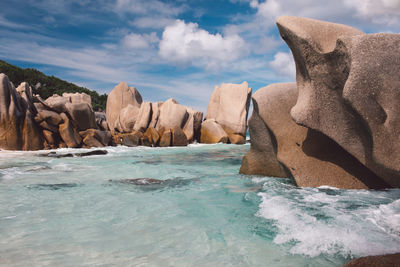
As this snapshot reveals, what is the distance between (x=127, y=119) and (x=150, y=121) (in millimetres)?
3637

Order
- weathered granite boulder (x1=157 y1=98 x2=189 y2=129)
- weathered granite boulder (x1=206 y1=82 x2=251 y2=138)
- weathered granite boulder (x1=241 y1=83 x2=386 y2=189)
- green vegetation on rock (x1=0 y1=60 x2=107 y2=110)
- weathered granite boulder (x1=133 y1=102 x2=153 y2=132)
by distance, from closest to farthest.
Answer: weathered granite boulder (x1=241 y1=83 x2=386 y2=189)
weathered granite boulder (x1=157 y1=98 x2=189 y2=129)
weathered granite boulder (x1=133 y1=102 x2=153 y2=132)
weathered granite boulder (x1=206 y1=82 x2=251 y2=138)
green vegetation on rock (x1=0 y1=60 x2=107 y2=110)

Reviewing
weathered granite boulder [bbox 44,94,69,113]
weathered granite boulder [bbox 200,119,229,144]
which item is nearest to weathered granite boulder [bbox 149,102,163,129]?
weathered granite boulder [bbox 200,119,229,144]

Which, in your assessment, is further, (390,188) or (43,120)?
(43,120)

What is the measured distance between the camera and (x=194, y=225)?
12.8 feet

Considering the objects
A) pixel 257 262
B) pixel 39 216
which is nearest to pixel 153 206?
pixel 39 216

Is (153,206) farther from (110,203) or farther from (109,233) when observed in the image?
(109,233)

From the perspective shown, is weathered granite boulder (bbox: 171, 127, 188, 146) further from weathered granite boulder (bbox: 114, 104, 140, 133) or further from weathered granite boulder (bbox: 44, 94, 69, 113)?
weathered granite boulder (bbox: 44, 94, 69, 113)

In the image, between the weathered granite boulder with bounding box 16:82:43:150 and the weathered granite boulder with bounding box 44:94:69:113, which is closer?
the weathered granite boulder with bounding box 16:82:43:150

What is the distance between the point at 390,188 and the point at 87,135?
17.4 metres

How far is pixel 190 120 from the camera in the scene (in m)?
26.7

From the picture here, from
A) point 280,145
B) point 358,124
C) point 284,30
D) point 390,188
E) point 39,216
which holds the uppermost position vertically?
point 284,30

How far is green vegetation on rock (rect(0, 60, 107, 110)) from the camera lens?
159 ft

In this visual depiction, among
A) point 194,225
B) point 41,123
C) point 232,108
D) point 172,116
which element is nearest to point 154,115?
point 172,116

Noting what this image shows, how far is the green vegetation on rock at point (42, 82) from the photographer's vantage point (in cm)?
4838
